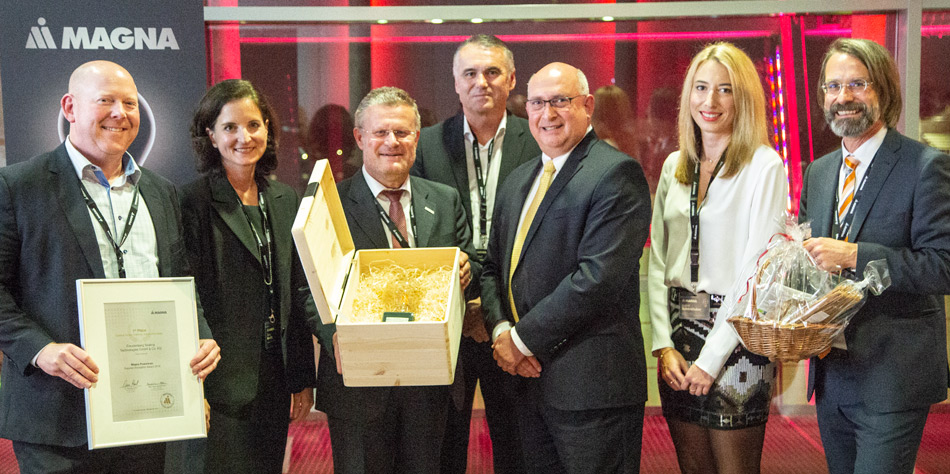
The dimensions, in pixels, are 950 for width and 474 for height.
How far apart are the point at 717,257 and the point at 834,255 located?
1.37ft

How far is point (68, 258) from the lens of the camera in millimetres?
2678

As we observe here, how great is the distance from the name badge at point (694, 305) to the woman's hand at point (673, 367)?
16 cm

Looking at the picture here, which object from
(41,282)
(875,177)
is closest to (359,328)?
(41,282)

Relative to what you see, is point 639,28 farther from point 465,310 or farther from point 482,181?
point 465,310

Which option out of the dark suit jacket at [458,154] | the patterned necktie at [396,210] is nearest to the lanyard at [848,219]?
the dark suit jacket at [458,154]

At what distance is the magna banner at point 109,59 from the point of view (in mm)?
4031

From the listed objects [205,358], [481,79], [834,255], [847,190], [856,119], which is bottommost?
[205,358]

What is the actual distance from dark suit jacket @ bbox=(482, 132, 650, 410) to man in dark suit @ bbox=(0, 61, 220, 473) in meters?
1.30

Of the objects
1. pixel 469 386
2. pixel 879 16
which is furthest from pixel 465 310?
pixel 879 16

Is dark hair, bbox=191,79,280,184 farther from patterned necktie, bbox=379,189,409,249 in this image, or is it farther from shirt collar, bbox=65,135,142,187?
patterned necktie, bbox=379,189,409,249

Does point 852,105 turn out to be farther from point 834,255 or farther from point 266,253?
point 266,253

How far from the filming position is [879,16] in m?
4.51

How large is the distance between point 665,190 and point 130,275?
7.25ft

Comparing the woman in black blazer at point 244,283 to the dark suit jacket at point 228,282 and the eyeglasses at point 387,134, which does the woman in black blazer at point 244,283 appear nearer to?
the dark suit jacket at point 228,282
